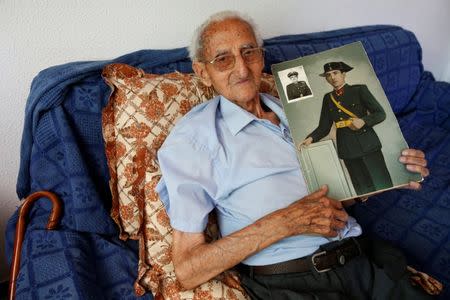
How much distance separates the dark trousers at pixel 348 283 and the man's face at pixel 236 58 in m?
0.53

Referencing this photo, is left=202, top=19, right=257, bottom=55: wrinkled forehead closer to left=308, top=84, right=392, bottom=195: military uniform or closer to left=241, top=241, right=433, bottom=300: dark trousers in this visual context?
left=308, top=84, right=392, bottom=195: military uniform

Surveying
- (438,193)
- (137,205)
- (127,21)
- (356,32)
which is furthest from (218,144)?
(356,32)

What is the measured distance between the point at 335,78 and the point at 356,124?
15 cm

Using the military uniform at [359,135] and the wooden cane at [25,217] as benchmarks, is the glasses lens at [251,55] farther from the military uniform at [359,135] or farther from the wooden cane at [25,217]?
the wooden cane at [25,217]

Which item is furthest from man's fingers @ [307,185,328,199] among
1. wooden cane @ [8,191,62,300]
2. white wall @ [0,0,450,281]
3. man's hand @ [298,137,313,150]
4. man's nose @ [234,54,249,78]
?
white wall @ [0,0,450,281]

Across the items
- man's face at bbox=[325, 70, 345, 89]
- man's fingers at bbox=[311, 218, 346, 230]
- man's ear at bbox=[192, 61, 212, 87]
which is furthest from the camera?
man's ear at bbox=[192, 61, 212, 87]

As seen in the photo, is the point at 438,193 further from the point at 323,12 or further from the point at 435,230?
the point at 323,12

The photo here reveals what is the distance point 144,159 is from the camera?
102 centimetres

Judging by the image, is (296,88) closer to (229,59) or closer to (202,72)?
(229,59)

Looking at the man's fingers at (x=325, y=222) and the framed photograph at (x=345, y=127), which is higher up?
the framed photograph at (x=345, y=127)

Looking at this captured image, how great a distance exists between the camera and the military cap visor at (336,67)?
0.96m

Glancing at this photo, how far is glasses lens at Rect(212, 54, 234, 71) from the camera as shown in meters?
1.00

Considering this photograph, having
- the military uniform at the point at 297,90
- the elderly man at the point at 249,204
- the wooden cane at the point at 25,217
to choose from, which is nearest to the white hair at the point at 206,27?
the elderly man at the point at 249,204

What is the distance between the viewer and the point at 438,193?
4.40 ft
